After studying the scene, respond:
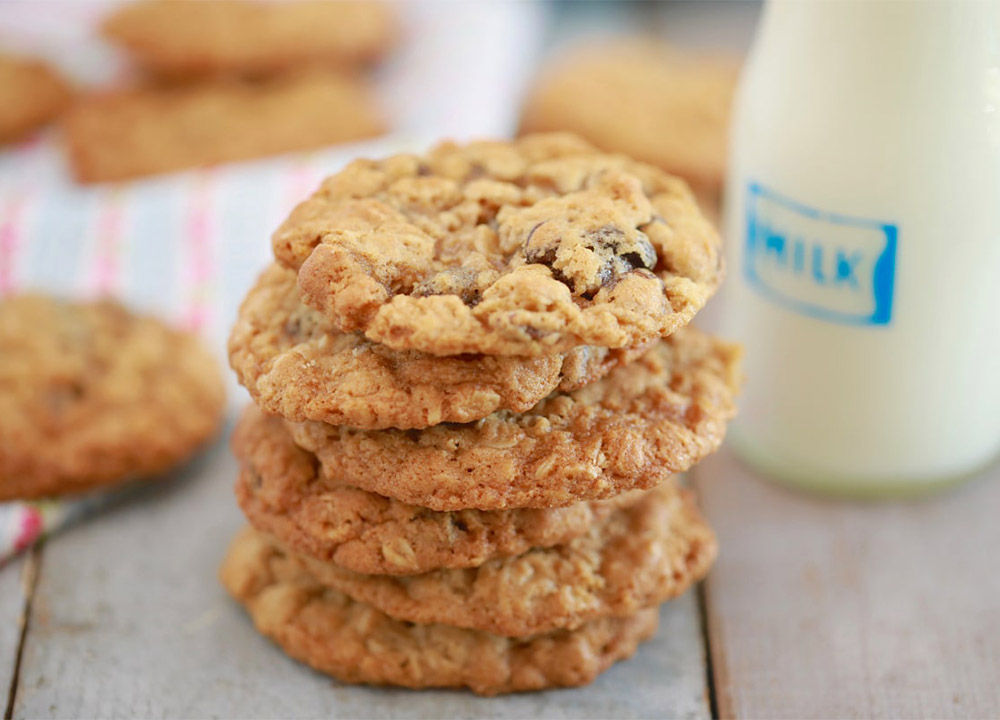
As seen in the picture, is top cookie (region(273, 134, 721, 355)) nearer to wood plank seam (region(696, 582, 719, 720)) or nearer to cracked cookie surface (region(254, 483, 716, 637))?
cracked cookie surface (region(254, 483, 716, 637))

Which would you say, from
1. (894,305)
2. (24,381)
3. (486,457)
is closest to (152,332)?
(24,381)

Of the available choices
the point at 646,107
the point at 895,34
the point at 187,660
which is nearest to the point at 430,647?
the point at 187,660

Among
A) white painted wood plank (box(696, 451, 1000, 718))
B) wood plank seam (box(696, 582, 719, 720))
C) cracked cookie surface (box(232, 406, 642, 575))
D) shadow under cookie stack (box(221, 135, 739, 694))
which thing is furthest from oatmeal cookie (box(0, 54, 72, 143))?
wood plank seam (box(696, 582, 719, 720))

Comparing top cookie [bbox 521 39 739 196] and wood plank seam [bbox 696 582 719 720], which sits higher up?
top cookie [bbox 521 39 739 196]

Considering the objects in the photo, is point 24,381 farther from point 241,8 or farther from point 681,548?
point 241,8

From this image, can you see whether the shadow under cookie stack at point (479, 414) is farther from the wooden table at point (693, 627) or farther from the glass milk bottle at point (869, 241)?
the glass milk bottle at point (869, 241)

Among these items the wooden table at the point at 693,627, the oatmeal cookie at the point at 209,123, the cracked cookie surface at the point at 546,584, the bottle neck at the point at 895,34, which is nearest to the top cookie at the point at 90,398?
the wooden table at the point at 693,627

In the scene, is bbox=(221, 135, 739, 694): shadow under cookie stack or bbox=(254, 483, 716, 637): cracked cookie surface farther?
bbox=(254, 483, 716, 637): cracked cookie surface
